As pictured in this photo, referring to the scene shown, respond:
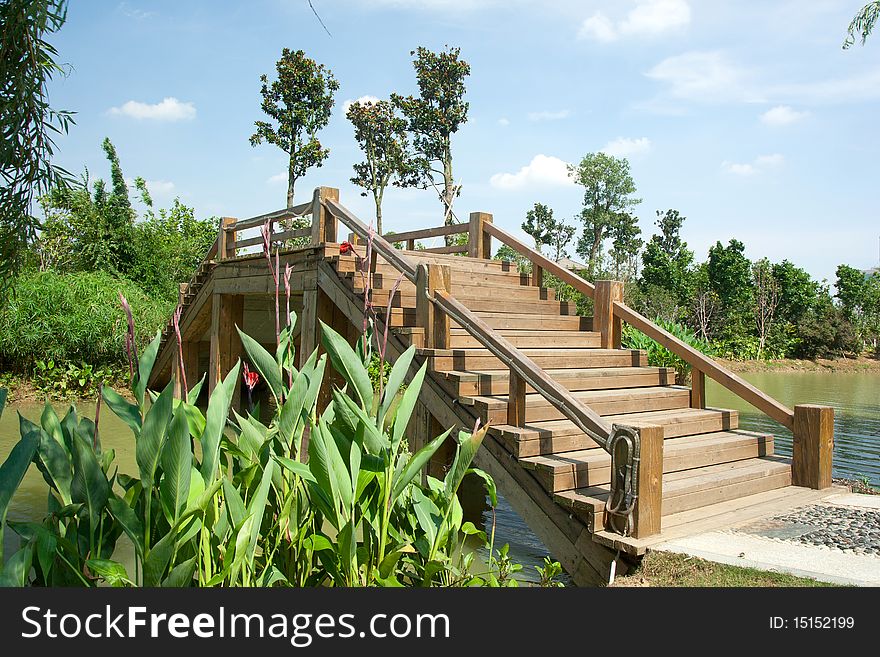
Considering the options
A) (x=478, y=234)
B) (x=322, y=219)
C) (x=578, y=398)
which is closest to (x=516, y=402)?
(x=578, y=398)

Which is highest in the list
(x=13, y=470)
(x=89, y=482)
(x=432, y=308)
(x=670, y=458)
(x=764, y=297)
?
(x=764, y=297)

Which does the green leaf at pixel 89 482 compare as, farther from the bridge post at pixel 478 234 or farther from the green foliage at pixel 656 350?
the green foliage at pixel 656 350

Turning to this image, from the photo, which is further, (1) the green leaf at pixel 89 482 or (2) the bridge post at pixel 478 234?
(2) the bridge post at pixel 478 234

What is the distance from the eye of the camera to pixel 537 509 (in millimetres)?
4566

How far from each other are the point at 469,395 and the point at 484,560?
118 centimetres

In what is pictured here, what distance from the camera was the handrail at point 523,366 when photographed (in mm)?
4277

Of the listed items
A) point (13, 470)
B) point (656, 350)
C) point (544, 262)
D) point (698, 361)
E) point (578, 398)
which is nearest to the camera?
point (13, 470)

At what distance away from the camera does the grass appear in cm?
327

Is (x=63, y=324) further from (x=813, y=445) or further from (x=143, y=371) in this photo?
(x=813, y=445)

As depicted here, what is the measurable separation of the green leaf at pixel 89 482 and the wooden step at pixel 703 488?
8.64 ft

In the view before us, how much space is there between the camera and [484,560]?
5.03m

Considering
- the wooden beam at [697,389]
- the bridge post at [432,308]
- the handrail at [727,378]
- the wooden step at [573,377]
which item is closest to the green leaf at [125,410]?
the wooden step at [573,377]

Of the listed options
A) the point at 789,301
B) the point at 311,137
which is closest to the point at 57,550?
the point at 311,137

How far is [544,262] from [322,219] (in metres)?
2.42
